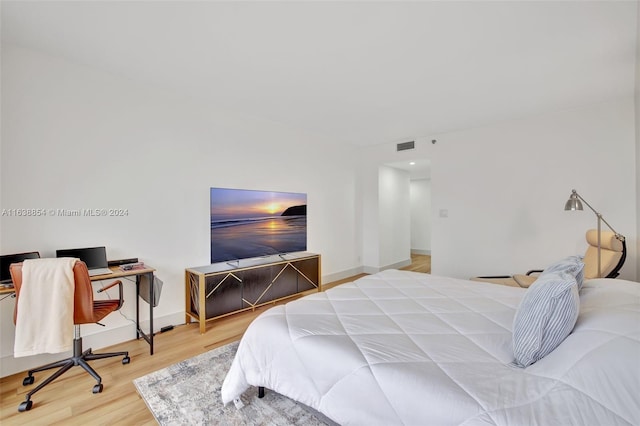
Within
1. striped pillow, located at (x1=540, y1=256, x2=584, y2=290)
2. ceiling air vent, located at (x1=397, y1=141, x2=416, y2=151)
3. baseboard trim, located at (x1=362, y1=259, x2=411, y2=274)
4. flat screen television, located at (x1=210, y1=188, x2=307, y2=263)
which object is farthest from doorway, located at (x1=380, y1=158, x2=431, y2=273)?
striped pillow, located at (x1=540, y1=256, x2=584, y2=290)

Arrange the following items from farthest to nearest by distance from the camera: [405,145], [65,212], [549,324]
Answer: [405,145], [65,212], [549,324]

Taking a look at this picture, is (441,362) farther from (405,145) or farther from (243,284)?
(405,145)

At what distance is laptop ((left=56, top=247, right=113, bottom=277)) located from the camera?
235 centimetres

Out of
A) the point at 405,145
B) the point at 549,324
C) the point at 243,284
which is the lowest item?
the point at 243,284

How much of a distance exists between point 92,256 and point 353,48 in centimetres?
295

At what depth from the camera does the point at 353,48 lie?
2.21m

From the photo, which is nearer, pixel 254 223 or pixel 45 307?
pixel 45 307

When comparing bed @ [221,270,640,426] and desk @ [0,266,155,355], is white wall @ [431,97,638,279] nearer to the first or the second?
bed @ [221,270,640,426]

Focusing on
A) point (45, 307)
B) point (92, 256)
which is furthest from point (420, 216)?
point (45, 307)

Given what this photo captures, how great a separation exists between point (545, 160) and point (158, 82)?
4.89 m

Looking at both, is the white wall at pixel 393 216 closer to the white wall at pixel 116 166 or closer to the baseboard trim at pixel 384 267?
the baseboard trim at pixel 384 267

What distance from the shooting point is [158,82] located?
283cm

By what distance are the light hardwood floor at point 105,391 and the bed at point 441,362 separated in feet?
2.52

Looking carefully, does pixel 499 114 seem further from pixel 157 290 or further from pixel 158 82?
pixel 157 290
